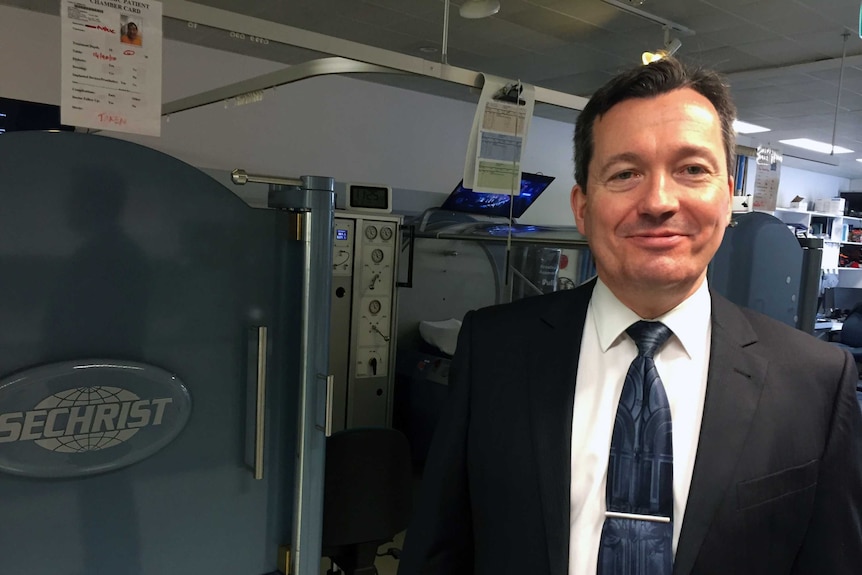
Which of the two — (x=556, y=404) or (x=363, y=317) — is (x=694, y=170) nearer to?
(x=556, y=404)

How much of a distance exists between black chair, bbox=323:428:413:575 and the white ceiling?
Result: 2.21 m

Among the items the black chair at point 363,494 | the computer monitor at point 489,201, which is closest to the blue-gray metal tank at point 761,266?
the black chair at point 363,494

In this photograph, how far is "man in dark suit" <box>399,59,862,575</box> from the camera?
972mm

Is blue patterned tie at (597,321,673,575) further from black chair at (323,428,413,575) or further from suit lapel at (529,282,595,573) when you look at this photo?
black chair at (323,428,413,575)

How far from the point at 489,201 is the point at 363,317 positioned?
202cm

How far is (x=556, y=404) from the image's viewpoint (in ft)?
3.49

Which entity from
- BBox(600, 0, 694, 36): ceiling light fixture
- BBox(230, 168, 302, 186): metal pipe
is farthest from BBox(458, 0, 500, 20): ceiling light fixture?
BBox(230, 168, 302, 186): metal pipe

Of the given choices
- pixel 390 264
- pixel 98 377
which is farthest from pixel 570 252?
pixel 98 377

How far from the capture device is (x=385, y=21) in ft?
13.5

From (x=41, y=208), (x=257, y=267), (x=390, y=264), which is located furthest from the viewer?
(x=390, y=264)

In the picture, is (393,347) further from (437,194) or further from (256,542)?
(437,194)

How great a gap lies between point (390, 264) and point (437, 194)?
91.9 inches

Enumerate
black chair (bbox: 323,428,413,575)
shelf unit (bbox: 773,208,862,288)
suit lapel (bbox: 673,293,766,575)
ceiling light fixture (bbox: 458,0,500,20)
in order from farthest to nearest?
shelf unit (bbox: 773,208,862,288), ceiling light fixture (bbox: 458,0,500,20), black chair (bbox: 323,428,413,575), suit lapel (bbox: 673,293,766,575)

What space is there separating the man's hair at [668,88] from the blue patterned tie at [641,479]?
0.35m
